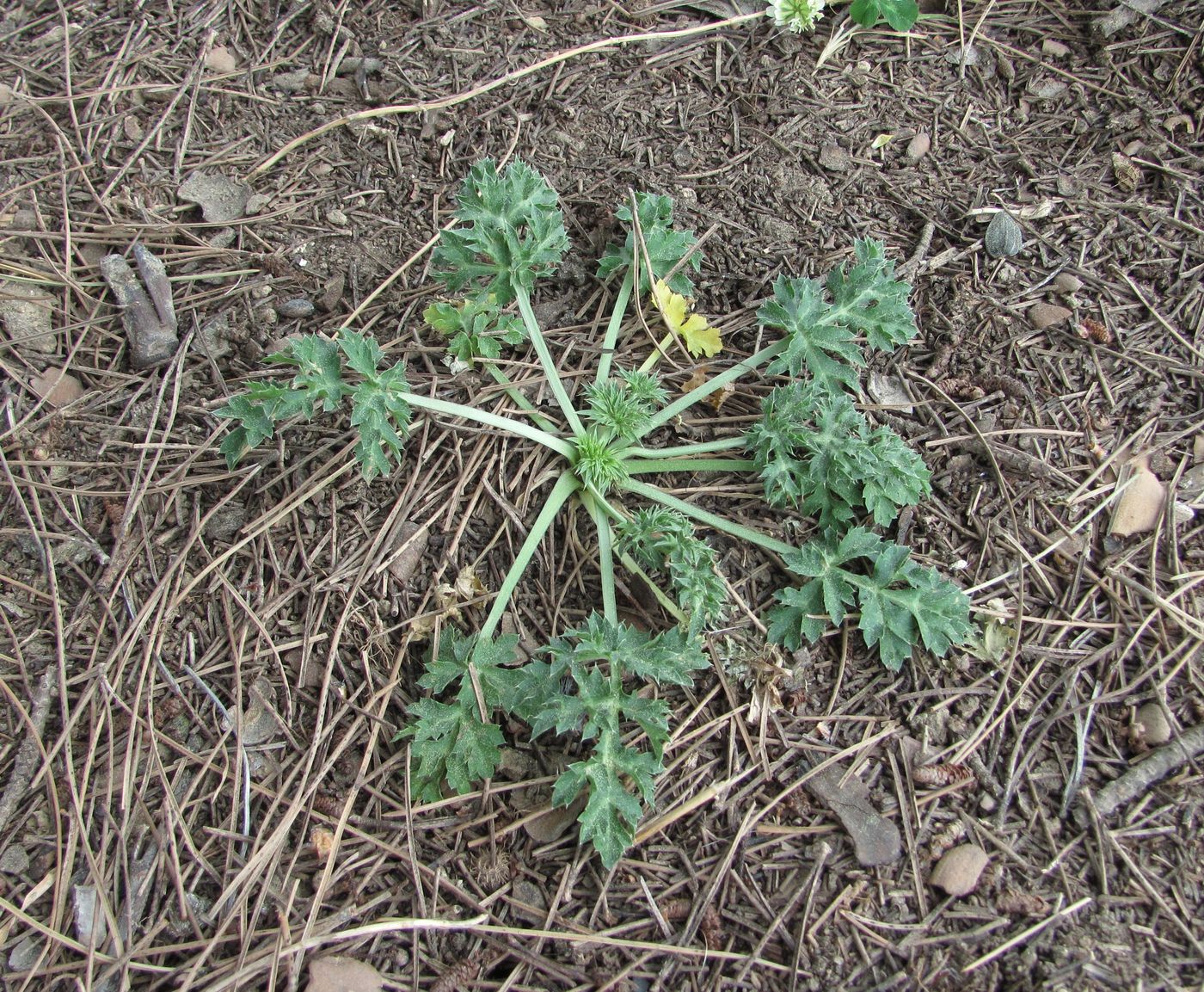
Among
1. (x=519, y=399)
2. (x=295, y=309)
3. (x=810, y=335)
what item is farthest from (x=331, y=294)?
(x=810, y=335)

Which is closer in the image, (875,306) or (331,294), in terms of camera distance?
(875,306)

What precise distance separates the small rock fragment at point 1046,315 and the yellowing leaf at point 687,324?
132 cm

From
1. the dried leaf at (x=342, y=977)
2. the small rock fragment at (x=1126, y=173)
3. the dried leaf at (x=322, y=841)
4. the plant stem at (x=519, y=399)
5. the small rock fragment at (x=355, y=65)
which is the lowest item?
the dried leaf at (x=342, y=977)

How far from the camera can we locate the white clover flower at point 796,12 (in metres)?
3.87

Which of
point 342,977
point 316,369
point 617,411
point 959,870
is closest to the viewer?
point 342,977

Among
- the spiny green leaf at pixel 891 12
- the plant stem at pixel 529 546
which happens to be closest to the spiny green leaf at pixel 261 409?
the plant stem at pixel 529 546

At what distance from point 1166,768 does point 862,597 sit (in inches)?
42.5

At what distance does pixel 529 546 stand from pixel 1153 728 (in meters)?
2.16

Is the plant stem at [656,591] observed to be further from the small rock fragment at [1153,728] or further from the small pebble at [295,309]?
the small pebble at [295,309]

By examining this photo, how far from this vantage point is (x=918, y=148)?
12.4 ft

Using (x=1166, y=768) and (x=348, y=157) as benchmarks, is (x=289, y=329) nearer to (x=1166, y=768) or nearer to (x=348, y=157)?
(x=348, y=157)

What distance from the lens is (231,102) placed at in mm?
3855

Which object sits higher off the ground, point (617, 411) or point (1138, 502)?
point (617, 411)

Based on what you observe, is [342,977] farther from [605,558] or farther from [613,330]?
[613,330]
